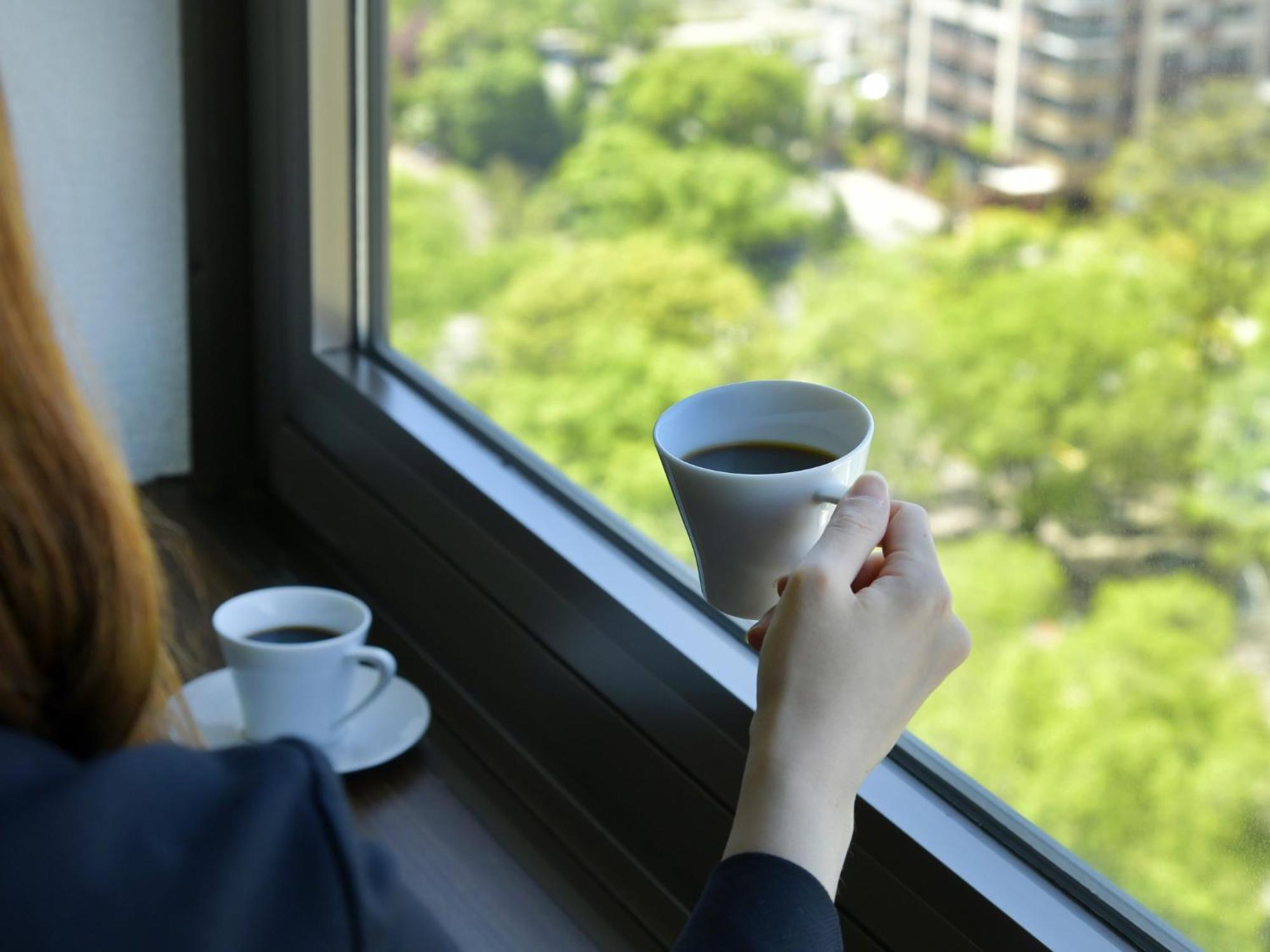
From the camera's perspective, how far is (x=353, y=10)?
1.05 metres

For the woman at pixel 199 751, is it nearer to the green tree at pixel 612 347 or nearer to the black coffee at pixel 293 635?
the black coffee at pixel 293 635

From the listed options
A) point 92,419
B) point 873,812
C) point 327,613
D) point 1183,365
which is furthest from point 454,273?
point 92,419

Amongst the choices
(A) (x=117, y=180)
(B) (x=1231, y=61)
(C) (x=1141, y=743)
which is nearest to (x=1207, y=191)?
(B) (x=1231, y=61)

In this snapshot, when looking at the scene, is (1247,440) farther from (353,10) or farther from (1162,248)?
(353,10)

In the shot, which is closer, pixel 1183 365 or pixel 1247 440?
pixel 1247 440

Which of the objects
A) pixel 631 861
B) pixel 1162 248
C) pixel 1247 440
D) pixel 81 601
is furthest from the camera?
pixel 1162 248

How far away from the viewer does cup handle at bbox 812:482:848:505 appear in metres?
0.46

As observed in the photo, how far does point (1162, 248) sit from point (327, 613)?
95cm

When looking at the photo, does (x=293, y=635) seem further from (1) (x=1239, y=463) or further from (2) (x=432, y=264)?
(1) (x=1239, y=463)

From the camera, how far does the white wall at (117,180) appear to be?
109 centimetres

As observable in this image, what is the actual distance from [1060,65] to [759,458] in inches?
28.0

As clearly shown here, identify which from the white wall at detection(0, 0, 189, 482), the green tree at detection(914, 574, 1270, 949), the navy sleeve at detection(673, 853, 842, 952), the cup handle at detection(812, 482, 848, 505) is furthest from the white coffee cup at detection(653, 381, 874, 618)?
the white wall at detection(0, 0, 189, 482)

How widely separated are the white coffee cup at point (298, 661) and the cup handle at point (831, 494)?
41 centimetres

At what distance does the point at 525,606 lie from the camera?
864mm
